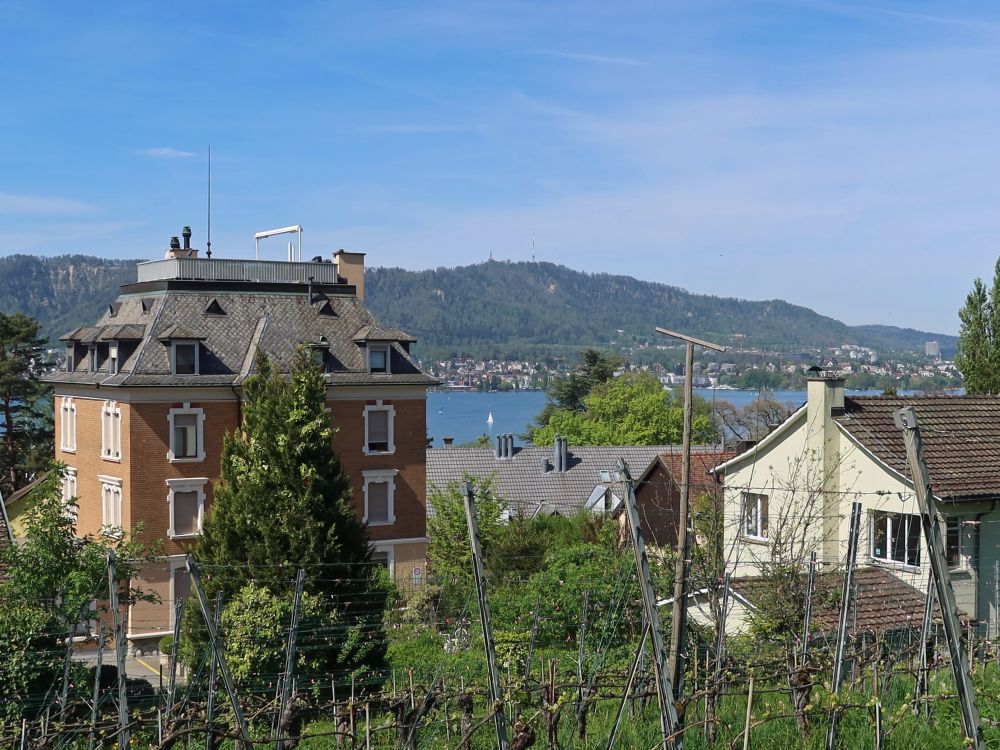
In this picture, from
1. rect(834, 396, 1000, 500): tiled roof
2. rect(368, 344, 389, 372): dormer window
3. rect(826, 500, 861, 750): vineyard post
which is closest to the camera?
rect(826, 500, 861, 750): vineyard post

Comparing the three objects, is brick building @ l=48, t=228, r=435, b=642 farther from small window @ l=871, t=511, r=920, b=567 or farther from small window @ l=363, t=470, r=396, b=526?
small window @ l=871, t=511, r=920, b=567

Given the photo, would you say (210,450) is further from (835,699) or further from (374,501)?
(835,699)

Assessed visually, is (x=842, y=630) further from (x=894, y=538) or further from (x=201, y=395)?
(x=201, y=395)

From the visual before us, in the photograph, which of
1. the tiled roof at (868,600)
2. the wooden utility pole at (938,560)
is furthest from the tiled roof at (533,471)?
the wooden utility pole at (938,560)

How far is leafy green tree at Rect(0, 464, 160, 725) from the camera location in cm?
1437

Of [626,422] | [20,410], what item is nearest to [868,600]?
[20,410]

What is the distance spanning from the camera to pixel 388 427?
35500 mm

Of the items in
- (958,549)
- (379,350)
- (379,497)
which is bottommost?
(379,497)

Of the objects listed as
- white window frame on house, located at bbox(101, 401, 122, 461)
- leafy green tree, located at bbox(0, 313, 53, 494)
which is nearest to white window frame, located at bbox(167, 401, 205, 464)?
white window frame on house, located at bbox(101, 401, 122, 461)

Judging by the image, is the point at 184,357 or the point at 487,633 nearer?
the point at 487,633

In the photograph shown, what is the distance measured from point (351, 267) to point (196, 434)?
28.5 feet

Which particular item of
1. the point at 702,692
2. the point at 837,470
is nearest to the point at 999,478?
the point at 837,470

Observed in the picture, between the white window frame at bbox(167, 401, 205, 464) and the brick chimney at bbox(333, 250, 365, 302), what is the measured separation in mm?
7470

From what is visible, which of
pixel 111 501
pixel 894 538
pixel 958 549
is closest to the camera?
pixel 958 549
